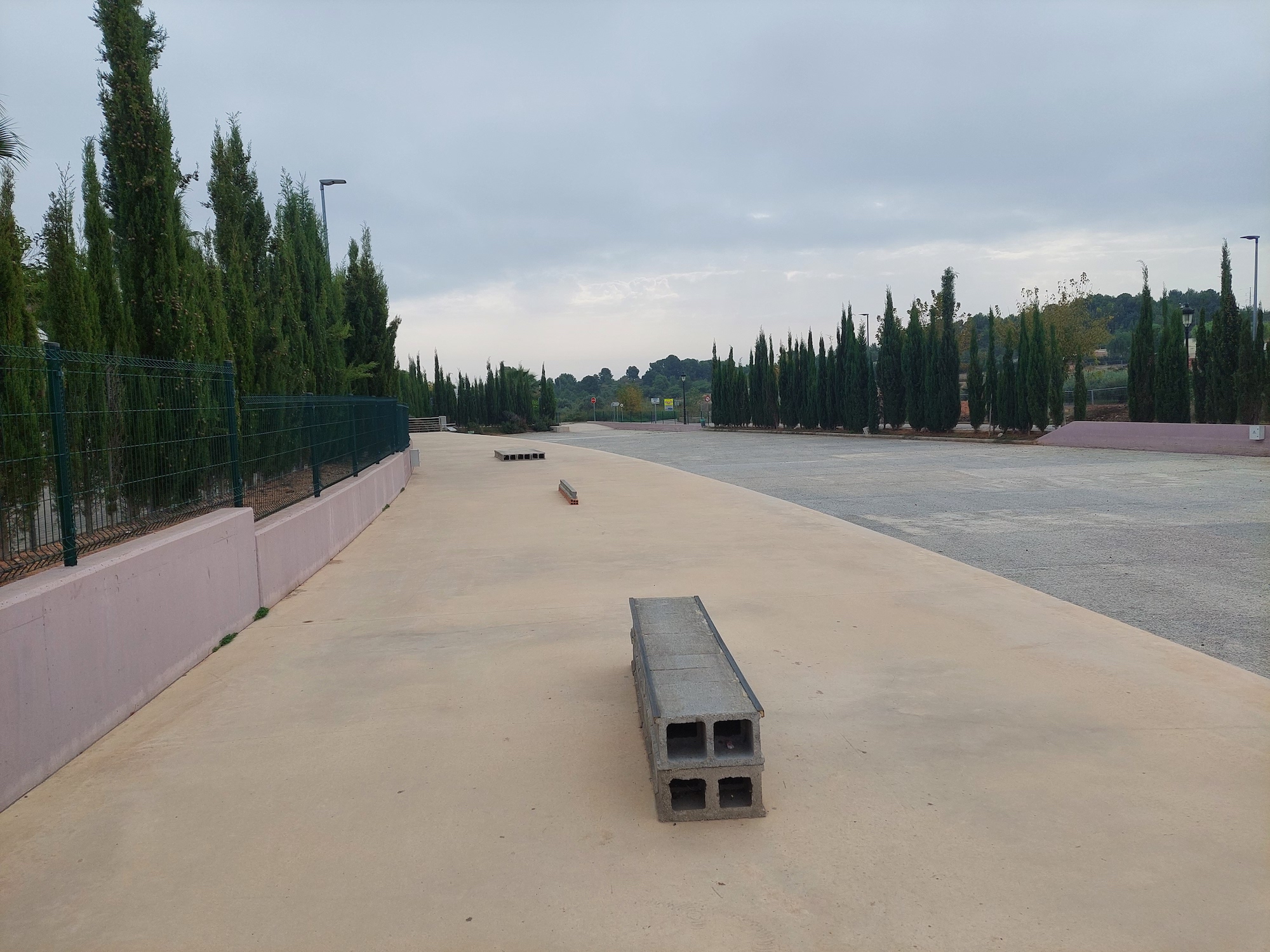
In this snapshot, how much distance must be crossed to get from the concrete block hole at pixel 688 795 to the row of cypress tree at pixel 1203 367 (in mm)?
26420

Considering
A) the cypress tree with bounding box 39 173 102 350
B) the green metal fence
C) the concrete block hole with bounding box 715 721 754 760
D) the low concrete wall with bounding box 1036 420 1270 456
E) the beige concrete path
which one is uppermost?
the cypress tree with bounding box 39 173 102 350

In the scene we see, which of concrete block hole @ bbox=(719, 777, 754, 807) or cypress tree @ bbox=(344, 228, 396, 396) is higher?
cypress tree @ bbox=(344, 228, 396, 396)

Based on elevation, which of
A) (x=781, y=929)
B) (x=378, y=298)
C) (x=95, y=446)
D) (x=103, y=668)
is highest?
(x=378, y=298)

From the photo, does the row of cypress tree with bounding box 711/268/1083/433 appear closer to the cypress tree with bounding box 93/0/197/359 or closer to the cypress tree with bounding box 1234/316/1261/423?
the cypress tree with bounding box 1234/316/1261/423

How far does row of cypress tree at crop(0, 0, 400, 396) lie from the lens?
7164mm

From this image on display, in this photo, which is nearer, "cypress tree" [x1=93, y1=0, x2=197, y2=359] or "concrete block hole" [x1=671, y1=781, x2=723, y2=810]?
Result: "concrete block hole" [x1=671, y1=781, x2=723, y2=810]

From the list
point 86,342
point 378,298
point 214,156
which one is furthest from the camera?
point 378,298

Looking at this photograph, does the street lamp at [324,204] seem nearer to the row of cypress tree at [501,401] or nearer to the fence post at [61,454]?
the fence post at [61,454]

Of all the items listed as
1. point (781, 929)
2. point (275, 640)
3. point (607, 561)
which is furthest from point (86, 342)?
point (781, 929)

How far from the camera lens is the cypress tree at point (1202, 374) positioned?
2509 centimetres

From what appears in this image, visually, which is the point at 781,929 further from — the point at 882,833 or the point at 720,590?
the point at 720,590

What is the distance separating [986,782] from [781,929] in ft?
4.79

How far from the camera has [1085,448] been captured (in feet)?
80.7

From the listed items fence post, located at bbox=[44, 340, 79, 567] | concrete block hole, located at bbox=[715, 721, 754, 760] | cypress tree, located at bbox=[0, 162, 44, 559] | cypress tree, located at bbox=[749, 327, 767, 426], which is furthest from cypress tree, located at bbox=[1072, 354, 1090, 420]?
fence post, located at bbox=[44, 340, 79, 567]
